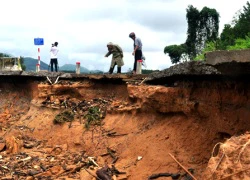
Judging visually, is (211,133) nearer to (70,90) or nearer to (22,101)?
(70,90)

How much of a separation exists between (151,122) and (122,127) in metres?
0.89

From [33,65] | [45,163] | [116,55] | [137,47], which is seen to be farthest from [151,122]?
[33,65]

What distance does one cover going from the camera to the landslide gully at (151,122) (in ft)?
21.4

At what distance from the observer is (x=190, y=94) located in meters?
7.39

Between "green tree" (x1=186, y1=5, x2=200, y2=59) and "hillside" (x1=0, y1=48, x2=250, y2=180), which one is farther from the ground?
"green tree" (x1=186, y1=5, x2=200, y2=59)

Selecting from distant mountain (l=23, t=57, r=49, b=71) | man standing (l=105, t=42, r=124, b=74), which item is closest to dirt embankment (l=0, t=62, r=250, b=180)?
man standing (l=105, t=42, r=124, b=74)

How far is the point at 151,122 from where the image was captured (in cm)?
834

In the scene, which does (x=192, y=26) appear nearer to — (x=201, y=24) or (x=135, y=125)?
(x=201, y=24)

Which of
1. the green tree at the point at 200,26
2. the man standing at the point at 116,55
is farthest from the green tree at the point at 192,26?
the man standing at the point at 116,55

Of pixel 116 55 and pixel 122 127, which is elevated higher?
pixel 116 55

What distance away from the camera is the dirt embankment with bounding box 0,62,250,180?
6.61 metres

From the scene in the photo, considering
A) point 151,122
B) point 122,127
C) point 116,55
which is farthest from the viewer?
point 116,55

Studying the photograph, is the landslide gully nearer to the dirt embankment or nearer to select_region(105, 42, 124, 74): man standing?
the dirt embankment

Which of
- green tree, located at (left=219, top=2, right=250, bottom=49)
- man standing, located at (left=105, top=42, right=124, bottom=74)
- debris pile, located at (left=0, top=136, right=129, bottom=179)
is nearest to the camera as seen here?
debris pile, located at (left=0, top=136, right=129, bottom=179)
